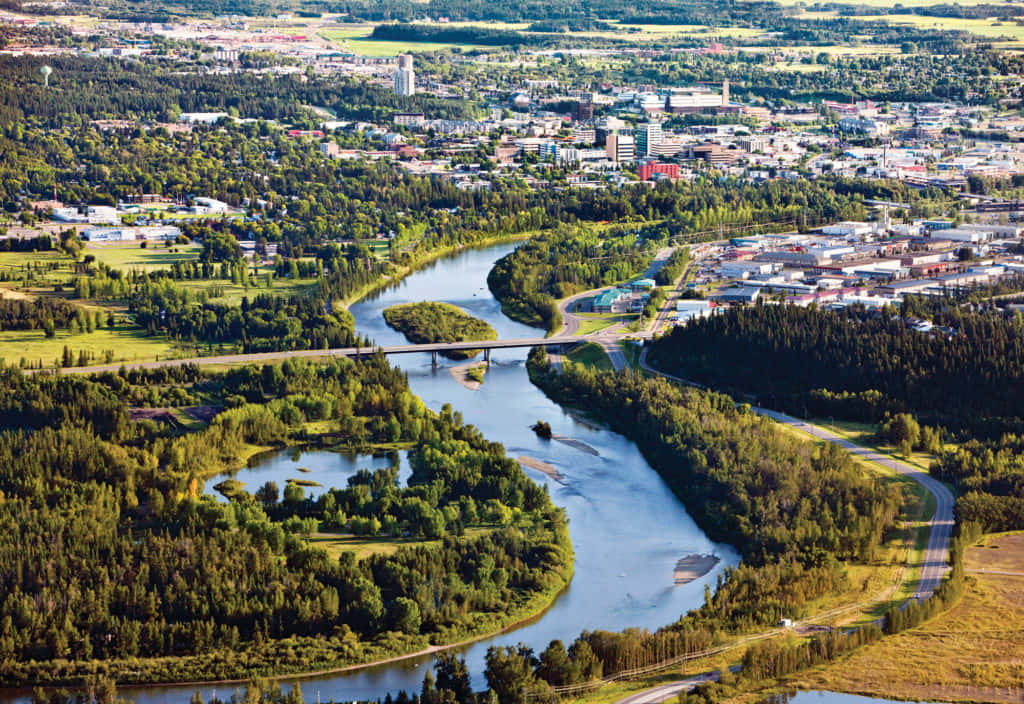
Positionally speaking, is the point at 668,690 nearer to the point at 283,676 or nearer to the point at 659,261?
the point at 283,676

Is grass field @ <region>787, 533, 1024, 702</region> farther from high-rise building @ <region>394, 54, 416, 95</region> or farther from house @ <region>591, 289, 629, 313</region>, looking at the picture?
high-rise building @ <region>394, 54, 416, 95</region>

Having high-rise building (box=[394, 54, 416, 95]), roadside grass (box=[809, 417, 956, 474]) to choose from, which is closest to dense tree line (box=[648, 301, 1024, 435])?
roadside grass (box=[809, 417, 956, 474])

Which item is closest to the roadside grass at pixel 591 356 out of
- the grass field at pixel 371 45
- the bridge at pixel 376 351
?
the bridge at pixel 376 351

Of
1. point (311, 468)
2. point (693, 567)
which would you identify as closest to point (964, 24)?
point (311, 468)

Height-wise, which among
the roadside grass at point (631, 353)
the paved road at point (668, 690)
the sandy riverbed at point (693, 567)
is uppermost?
the paved road at point (668, 690)

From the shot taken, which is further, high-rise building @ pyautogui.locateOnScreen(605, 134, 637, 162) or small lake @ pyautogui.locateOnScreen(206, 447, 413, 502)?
high-rise building @ pyautogui.locateOnScreen(605, 134, 637, 162)

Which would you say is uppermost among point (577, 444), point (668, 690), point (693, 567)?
point (668, 690)

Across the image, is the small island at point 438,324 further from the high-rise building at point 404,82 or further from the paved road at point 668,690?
the high-rise building at point 404,82
